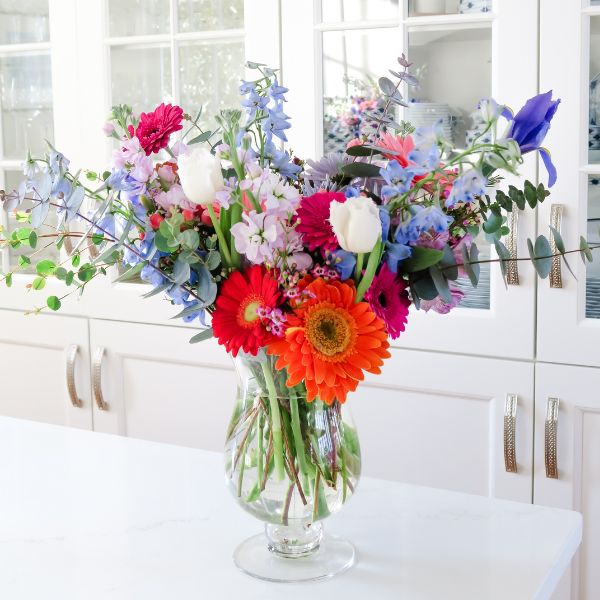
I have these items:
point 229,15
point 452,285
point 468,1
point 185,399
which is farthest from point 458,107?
point 452,285

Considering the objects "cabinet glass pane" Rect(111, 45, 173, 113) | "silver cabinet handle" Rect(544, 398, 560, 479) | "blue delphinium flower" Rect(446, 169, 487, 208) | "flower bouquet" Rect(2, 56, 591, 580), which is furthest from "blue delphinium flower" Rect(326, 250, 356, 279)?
"cabinet glass pane" Rect(111, 45, 173, 113)

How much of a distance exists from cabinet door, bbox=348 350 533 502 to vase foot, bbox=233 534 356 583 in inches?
41.5

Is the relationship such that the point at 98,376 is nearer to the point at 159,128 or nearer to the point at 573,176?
the point at 573,176

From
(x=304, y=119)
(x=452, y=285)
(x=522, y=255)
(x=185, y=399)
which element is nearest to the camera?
(x=452, y=285)

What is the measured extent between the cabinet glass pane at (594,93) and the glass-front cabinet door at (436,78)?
12cm

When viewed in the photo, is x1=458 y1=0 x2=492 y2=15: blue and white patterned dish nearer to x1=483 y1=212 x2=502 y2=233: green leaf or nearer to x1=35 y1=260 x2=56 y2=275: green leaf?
x1=483 y1=212 x2=502 y2=233: green leaf

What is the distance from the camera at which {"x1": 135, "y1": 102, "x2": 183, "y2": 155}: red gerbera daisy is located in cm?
94

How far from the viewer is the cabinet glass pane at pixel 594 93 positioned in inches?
76.6

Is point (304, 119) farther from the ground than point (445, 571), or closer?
farther from the ground

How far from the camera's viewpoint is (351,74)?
2.19 m

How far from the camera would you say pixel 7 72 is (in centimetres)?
270

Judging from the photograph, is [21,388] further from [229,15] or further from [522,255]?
[522,255]

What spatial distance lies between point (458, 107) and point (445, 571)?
1.31 m

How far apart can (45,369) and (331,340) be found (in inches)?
78.8
